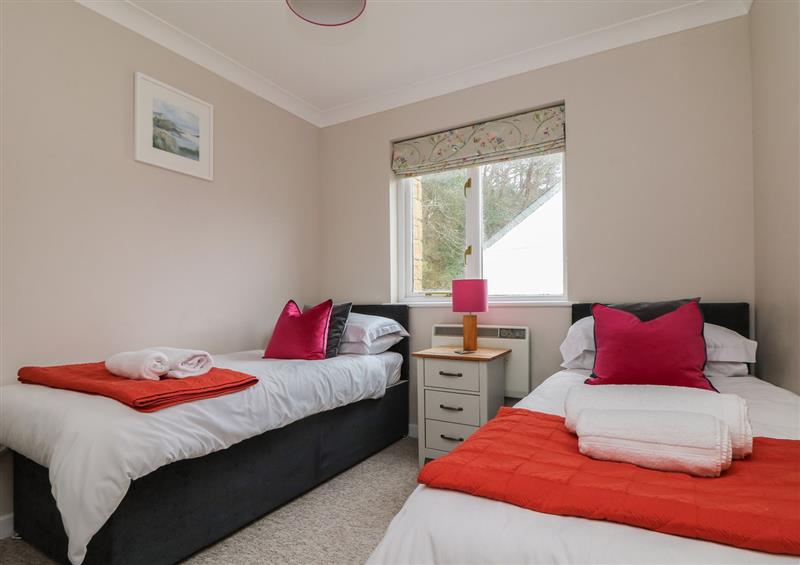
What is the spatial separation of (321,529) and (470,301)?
5.06 feet

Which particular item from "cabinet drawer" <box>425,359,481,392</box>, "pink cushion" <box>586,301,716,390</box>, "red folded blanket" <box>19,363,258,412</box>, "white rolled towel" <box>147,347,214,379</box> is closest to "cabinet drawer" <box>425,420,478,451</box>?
"cabinet drawer" <box>425,359,481,392</box>

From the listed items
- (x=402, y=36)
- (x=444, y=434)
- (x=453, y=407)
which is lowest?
(x=444, y=434)

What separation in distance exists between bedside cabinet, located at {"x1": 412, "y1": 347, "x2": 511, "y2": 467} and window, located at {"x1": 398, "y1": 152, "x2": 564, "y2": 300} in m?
0.67

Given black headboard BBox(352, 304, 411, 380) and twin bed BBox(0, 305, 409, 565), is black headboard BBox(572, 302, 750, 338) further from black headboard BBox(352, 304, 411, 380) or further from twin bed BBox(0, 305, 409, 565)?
twin bed BBox(0, 305, 409, 565)

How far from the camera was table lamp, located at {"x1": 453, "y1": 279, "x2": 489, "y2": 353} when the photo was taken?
2824 millimetres

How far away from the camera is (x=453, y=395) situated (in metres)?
2.70

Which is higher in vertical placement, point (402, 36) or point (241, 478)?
point (402, 36)

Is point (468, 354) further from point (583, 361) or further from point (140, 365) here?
point (140, 365)

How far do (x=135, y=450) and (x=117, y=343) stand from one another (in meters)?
1.17

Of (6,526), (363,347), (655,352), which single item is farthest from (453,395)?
(6,526)

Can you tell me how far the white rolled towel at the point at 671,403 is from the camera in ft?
3.53

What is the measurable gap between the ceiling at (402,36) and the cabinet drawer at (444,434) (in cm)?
239

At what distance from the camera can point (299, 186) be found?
3.71m

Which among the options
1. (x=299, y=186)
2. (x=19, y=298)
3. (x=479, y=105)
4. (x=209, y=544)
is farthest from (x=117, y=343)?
(x=479, y=105)
